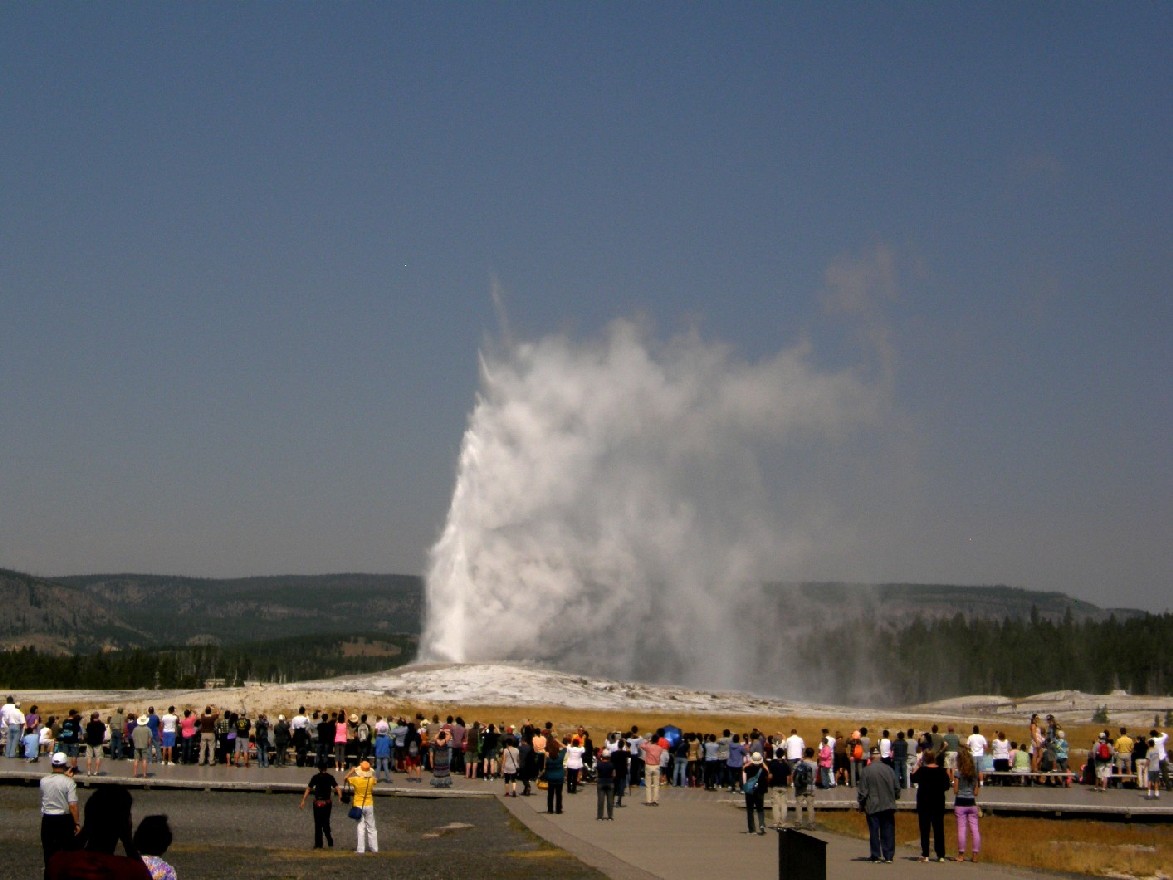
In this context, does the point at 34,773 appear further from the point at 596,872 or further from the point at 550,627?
the point at 550,627

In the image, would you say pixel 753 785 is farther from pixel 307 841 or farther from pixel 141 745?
pixel 141 745

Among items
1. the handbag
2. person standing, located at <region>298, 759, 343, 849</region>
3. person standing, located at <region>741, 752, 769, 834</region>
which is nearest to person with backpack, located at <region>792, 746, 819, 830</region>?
person standing, located at <region>741, 752, 769, 834</region>

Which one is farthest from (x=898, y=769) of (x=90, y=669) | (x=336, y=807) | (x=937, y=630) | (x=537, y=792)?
(x=937, y=630)

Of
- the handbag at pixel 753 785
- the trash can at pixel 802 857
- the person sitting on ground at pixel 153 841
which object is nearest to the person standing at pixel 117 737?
the handbag at pixel 753 785

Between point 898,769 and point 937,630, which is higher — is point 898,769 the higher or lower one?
the lower one

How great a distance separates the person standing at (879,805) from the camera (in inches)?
810

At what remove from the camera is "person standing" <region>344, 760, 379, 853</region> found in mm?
22047

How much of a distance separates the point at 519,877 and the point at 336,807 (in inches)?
529

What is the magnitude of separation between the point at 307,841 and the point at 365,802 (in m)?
2.77

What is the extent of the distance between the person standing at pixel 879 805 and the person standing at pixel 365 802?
7.23 m

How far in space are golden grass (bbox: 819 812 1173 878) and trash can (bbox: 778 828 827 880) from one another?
33.7 ft

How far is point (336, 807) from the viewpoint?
102 feet

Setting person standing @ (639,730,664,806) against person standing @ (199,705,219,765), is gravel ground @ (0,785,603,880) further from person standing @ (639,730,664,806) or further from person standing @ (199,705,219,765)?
person standing @ (199,705,219,765)

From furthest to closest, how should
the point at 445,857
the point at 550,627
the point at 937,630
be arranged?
1. the point at 937,630
2. the point at 550,627
3. the point at 445,857
